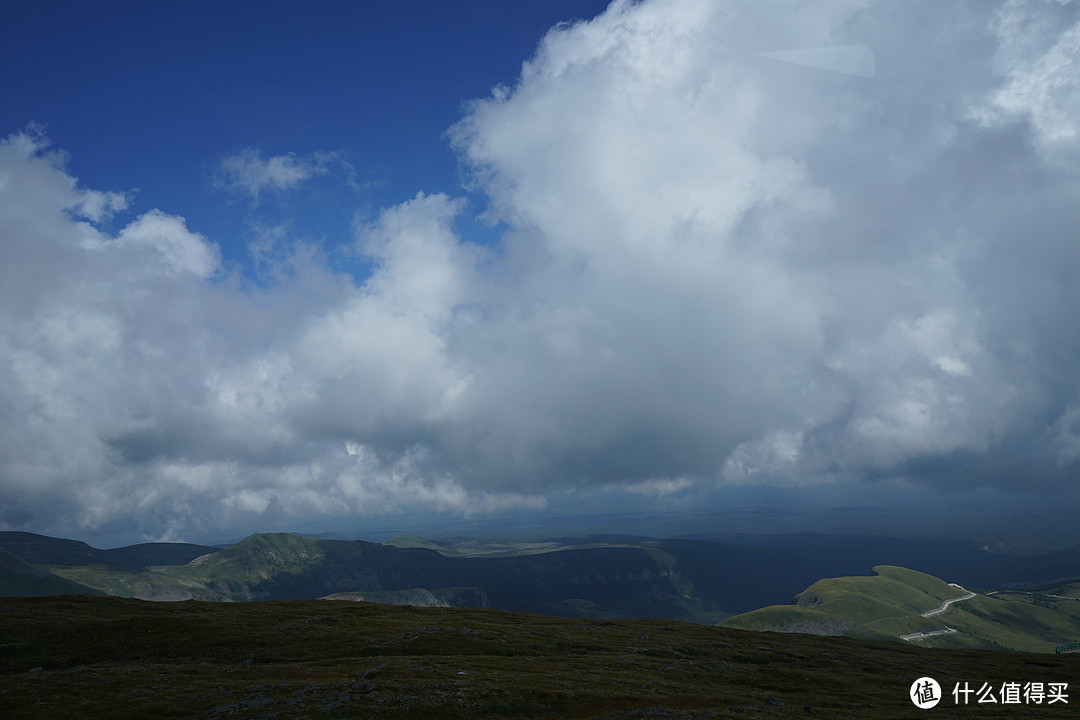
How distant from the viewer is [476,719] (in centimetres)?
6297

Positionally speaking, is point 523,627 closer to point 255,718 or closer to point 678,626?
point 678,626

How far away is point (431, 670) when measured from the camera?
3095 inches

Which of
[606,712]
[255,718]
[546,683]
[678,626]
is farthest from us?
[678,626]

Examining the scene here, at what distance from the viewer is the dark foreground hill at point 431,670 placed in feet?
212

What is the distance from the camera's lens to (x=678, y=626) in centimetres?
16225

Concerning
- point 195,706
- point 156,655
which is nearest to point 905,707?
point 195,706

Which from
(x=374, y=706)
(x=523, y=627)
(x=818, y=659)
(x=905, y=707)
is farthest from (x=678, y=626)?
(x=374, y=706)

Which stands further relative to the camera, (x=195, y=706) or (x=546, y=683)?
(x=546, y=683)

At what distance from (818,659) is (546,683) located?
76.7 metres

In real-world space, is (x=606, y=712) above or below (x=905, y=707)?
above

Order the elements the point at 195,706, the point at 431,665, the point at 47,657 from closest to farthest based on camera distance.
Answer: the point at 195,706
the point at 431,665
the point at 47,657

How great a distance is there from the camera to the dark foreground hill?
6462 cm

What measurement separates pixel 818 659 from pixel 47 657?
143467 mm

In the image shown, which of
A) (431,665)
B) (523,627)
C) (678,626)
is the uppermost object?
(431,665)
